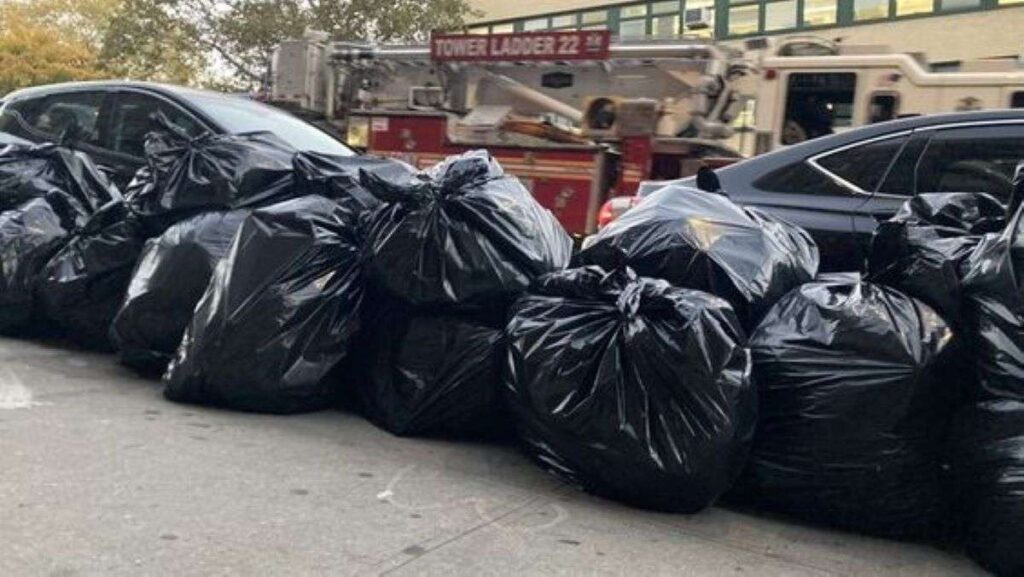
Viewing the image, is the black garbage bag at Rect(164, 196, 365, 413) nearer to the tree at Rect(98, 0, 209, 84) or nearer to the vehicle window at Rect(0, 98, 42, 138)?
the vehicle window at Rect(0, 98, 42, 138)

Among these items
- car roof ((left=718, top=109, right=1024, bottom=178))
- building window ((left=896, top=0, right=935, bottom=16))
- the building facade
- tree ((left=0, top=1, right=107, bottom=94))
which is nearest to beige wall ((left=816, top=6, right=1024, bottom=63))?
the building facade

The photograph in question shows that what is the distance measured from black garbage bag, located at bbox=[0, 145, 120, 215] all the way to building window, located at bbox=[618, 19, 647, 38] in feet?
63.0

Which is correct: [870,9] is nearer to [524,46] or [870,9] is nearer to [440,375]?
[524,46]

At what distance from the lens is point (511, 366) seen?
3.59 m

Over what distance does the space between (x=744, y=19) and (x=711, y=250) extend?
1894 centimetres

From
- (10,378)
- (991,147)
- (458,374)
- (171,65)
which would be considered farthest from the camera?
(171,65)

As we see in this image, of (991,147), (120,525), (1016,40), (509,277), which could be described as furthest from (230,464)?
(1016,40)

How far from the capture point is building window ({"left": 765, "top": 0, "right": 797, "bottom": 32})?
20.4m

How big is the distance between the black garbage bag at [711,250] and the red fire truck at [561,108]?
13.1ft

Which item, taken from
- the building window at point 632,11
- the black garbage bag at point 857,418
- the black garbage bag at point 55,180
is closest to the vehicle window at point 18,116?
the black garbage bag at point 55,180

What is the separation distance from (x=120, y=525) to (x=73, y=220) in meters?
3.13

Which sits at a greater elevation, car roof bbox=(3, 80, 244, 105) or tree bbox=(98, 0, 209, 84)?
tree bbox=(98, 0, 209, 84)

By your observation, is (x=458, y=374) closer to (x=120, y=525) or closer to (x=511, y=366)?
(x=511, y=366)

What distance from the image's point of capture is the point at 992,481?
2846 millimetres
